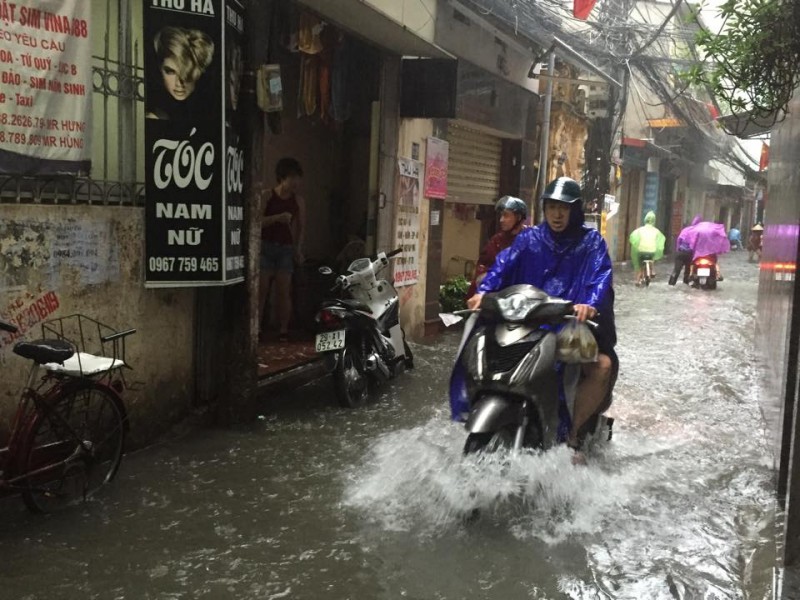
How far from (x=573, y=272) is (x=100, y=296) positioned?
2.93 metres

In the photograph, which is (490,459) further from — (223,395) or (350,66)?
(350,66)

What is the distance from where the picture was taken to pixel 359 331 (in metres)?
6.50

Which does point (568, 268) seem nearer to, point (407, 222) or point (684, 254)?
point (407, 222)

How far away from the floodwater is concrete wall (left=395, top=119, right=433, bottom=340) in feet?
11.8

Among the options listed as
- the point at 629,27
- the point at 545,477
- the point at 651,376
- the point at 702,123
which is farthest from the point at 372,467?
the point at 702,123

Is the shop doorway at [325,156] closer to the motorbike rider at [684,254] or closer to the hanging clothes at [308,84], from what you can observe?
the hanging clothes at [308,84]

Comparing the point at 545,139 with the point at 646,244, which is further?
the point at 646,244

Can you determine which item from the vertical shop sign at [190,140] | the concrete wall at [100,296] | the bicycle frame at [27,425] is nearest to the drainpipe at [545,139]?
the vertical shop sign at [190,140]

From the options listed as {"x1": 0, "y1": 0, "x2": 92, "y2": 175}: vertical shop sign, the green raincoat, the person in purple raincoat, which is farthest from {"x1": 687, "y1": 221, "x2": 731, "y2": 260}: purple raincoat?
{"x1": 0, "y1": 0, "x2": 92, "y2": 175}: vertical shop sign

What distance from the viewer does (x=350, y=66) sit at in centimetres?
816

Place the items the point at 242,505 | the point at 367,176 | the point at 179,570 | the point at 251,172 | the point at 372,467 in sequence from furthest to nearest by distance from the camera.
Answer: the point at 367,176 < the point at 251,172 < the point at 372,467 < the point at 242,505 < the point at 179,570

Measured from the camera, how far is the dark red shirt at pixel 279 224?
777cm

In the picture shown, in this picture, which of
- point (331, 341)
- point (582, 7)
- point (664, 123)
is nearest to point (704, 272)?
point (664, 123)

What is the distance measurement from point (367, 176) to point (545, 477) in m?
5.50
